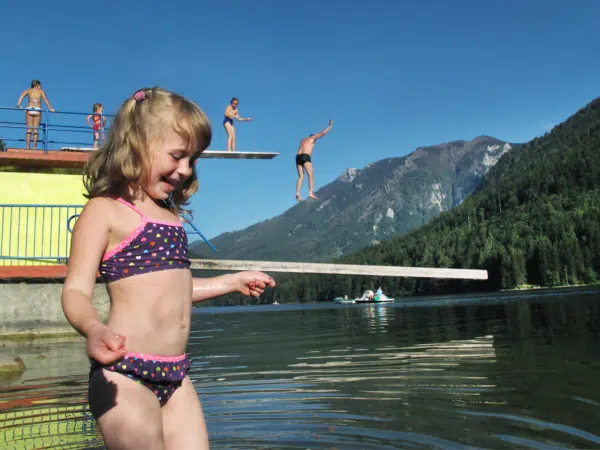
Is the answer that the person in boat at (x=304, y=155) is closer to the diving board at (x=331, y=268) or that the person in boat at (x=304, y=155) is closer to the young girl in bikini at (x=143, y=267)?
the diving board at (x=331, y=268)

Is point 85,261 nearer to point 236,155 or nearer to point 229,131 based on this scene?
point 236,155

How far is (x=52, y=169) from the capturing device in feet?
56.5

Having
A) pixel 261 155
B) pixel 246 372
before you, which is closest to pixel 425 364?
pixel 246 372

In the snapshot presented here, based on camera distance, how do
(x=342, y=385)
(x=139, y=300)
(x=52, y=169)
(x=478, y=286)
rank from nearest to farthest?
(x=139, y=300) < (x=342, y=385) < (x=52, y=169) < (x=478, y=286)

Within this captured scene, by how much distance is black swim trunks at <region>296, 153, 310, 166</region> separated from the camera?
1266 centimetres

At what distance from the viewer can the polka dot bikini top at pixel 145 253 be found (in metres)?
2.50

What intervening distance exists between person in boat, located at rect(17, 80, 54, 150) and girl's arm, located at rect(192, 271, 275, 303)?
53.5 ft

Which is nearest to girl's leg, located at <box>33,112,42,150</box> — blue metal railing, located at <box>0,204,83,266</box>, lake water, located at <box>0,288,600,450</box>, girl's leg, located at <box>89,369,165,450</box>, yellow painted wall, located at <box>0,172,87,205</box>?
yellow painted wall, located at <box>0,172,87,205</box>

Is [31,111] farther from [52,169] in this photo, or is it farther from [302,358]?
[302,358]

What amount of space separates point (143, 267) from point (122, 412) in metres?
0.62

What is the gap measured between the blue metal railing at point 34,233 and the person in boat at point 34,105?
101 inches

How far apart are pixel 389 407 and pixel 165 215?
4.18 metres

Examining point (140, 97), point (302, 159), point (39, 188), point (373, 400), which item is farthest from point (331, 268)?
point (39, 188)

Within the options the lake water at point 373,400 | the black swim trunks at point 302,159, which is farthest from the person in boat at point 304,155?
the lake water at point 373,400
